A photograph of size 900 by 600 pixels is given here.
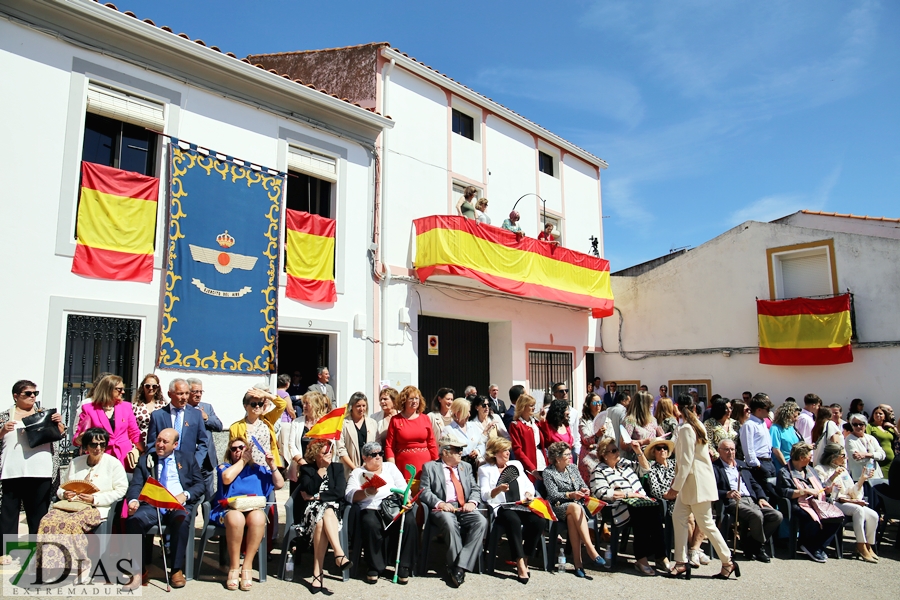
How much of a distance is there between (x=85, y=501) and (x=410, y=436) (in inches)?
115

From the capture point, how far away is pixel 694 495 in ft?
19.5

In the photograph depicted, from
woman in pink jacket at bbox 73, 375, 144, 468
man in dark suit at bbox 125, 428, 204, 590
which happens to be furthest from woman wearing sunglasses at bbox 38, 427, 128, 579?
woman in pink jacket at bbox 73, 375, 144, 468

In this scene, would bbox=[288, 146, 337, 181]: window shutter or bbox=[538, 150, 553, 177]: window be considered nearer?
bbox=[288, 146, 337, 181]: window shutter

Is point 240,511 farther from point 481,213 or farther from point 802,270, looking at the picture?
point 802,270

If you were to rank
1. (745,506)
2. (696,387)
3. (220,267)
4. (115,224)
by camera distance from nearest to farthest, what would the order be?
1. (745,506)
2. (115,224)
3. (220,267)
4. (696,387)

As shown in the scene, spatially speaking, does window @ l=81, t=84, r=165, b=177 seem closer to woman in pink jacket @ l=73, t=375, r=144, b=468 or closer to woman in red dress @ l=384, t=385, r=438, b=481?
woman in pink jacket @ l=73, t=375, r=144, b=468

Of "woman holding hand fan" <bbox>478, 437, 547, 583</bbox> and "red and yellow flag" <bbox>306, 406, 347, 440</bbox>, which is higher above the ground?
"red and yellow flag" <bbox>306, 406, 347, 440</bbox>

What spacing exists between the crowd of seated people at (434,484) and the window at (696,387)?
8158 millimetres

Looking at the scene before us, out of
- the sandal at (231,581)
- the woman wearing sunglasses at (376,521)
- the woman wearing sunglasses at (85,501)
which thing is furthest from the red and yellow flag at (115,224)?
the sandal at (231,581)

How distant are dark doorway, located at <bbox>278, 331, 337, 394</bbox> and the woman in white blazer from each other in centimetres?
669

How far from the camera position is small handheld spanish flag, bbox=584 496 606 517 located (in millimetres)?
6194

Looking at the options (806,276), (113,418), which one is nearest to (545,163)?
Result: (806,276)

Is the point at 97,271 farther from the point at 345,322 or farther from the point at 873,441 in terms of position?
the point at 873,441

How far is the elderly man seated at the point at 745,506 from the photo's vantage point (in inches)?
256
